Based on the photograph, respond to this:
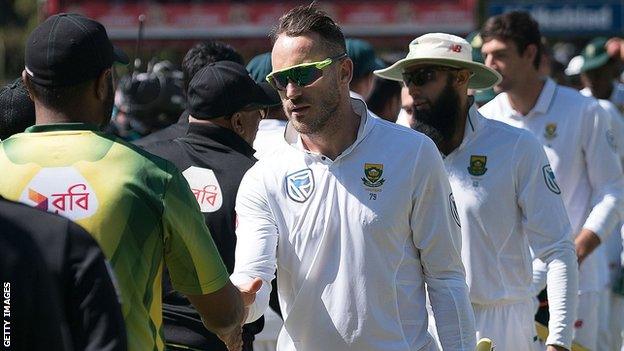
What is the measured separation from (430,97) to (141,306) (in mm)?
2586

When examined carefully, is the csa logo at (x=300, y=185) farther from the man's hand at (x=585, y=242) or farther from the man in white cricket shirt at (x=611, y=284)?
the man in white cricket shirt at (x=611, y=284)

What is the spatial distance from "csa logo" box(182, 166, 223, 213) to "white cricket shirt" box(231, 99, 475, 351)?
0.77m

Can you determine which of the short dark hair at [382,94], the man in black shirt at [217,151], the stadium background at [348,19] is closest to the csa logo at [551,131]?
the short dark hair at [382,94]

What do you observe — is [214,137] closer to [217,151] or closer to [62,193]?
[217,151]

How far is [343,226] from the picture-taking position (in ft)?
15.5

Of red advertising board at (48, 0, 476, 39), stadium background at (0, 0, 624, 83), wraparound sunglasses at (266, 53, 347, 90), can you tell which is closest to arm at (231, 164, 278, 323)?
wraparound sunglasses at (266, 53, 347, 90)

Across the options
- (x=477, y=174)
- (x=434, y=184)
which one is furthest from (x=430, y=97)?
(x=434, y=184)

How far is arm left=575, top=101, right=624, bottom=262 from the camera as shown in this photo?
23.4 feet

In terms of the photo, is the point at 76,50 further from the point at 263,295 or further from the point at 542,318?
the point at 542,318

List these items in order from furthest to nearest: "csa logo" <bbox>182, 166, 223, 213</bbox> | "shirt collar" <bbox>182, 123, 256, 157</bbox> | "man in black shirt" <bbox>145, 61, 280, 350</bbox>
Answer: "shirt collar" <bbox>182, 123, 256, 157</bbox> < "csa logo" <bbox>182, 166, 223, 213</bbox> < "man in black shirt" <bbox>145, 61, 280, 350</bbox>

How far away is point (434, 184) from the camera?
15.6 ft

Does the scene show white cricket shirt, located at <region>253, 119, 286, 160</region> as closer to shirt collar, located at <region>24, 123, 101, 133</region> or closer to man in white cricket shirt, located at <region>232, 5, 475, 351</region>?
man in white cricket shirt, located at <region>232, 5, 475, 351</region>

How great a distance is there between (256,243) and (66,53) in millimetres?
1184

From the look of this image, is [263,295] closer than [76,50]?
No
